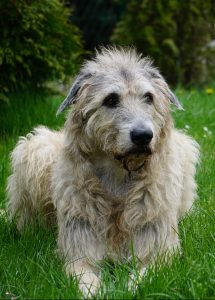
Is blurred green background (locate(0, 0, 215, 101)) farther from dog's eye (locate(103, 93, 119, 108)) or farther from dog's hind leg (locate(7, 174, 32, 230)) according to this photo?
dog's eye (locate(103, 93, 119, 108))

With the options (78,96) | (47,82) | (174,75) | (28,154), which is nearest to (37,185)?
(28,154)

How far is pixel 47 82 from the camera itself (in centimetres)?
856

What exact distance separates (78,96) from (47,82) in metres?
3.80

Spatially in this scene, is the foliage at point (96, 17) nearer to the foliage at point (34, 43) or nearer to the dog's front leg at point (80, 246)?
the foliage at point (34, 43)

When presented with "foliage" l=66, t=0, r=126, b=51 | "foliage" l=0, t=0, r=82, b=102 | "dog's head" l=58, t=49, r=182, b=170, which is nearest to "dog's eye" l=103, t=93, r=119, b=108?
"dog's head" l=58, t=49, r=182, b=170

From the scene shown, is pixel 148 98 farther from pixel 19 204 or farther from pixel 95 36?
pixel 95 36

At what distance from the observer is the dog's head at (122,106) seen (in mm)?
4383

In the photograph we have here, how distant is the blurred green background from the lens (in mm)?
7785

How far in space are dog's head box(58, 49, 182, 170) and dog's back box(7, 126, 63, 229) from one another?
0.77 meters

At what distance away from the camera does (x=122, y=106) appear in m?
4.54

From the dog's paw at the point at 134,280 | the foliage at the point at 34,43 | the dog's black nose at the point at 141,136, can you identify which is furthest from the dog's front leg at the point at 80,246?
the foliage at the point at 34,43

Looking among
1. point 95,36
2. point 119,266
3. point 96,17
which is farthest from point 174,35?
point 119,266

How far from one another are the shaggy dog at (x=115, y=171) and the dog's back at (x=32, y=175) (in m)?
0.53

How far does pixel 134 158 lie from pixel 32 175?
1279 millimetres
